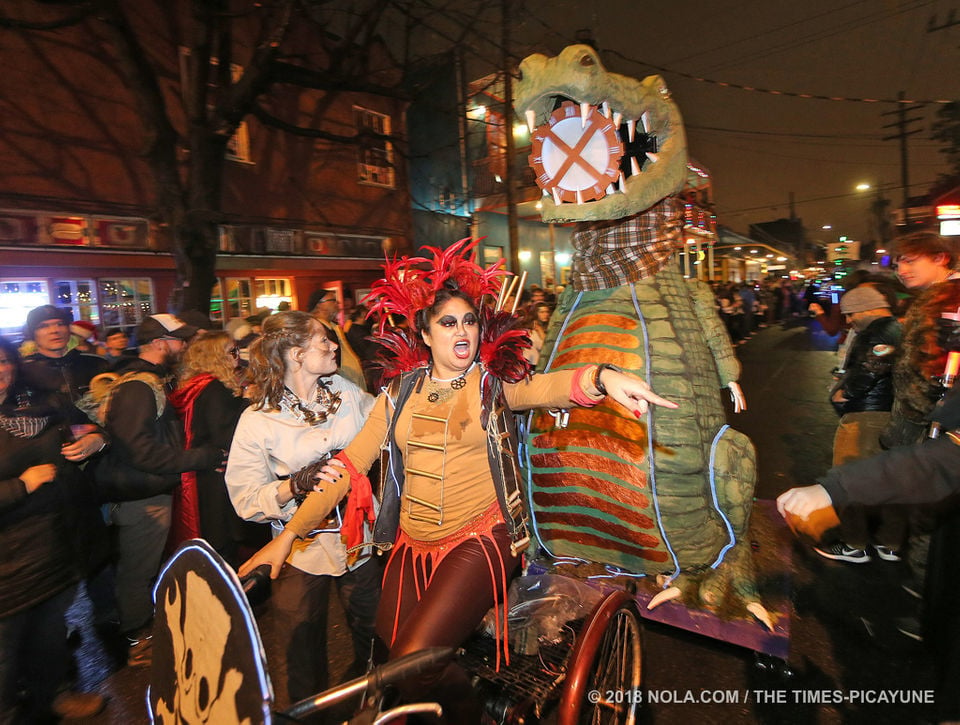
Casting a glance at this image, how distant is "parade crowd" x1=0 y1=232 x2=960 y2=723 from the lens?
6.00ft

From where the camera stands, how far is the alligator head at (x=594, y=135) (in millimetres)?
2379

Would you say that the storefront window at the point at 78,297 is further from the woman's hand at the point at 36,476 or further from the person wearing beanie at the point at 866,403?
the person wearing beanie at the point at 866,403

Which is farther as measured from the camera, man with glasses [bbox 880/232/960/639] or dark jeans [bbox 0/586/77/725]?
man with glasses [bbox 880/232/960/639]

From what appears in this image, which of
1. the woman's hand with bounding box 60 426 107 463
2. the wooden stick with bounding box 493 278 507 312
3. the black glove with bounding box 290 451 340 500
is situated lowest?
the black glove with bounding box 290 451 340 500

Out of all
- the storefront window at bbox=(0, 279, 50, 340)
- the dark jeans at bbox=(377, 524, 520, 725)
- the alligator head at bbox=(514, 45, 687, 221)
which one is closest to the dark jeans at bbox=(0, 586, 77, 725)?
the dark jeans at bbox=(377, 524, 520, 725)

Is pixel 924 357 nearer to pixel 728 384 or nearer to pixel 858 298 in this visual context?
pixel 728 384

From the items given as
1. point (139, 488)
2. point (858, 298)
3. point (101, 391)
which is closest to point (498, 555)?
point (139, 488)

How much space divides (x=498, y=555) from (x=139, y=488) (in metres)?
2.15

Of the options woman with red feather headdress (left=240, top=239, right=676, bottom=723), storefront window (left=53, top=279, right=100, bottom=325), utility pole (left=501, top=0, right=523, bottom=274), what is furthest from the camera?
utility pole (left=501, top=0, right=523, bottom=274)

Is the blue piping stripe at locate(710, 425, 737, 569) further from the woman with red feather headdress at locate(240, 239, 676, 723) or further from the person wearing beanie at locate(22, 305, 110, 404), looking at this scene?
the person wearing beanie at locate(22, 305, 110, 404)

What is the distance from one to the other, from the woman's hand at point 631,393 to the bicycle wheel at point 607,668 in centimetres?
76

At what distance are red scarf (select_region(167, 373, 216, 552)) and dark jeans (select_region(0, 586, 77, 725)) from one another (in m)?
0.70

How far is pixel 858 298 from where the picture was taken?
3906 millimetres

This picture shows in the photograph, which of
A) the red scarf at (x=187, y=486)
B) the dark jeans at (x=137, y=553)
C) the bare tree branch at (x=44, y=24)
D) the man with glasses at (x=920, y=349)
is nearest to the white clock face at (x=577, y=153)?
the man with glasses at (x=920, y=349)
